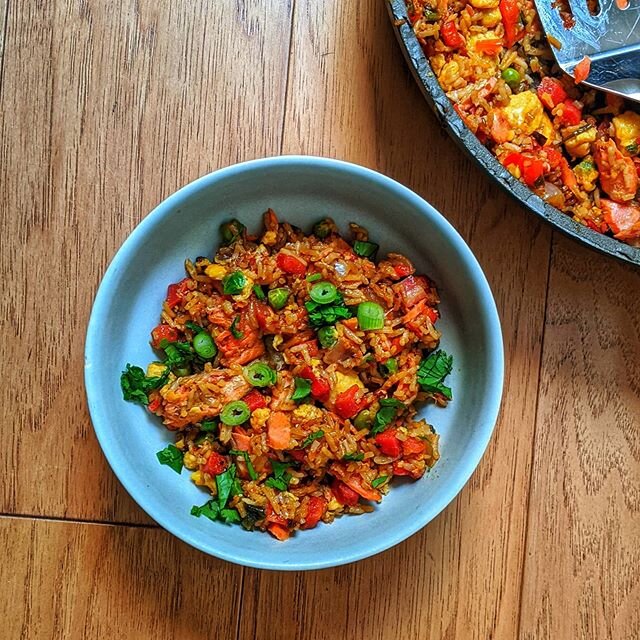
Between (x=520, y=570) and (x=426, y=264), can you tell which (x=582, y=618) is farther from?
(x=426, y=264)

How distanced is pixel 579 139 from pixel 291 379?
816 millimetres

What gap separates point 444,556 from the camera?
1677mm

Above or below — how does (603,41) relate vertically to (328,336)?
above

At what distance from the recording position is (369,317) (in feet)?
4.75

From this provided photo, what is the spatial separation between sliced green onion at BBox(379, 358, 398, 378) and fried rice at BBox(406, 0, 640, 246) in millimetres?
478

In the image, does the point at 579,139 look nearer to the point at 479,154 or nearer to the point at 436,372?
the point at 479,154

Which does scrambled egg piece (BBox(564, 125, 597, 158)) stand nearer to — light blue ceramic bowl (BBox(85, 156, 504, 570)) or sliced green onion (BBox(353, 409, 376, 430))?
light blue ceramic bowl (BBox(85, 156, 504, 570))

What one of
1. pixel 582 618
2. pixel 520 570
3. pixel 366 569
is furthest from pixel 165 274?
pixel 582 618

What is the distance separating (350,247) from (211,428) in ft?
1.58

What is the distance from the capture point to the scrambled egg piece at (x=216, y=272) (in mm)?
1486

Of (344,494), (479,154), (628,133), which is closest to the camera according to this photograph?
(479,154)

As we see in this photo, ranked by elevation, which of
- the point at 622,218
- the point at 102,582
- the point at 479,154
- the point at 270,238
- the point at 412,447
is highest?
the point at 479,154

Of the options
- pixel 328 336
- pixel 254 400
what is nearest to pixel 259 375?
pixel 254 400

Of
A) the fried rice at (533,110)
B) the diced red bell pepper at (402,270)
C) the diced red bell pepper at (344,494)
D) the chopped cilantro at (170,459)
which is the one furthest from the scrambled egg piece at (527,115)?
the chopped cilantro at (170,459)
